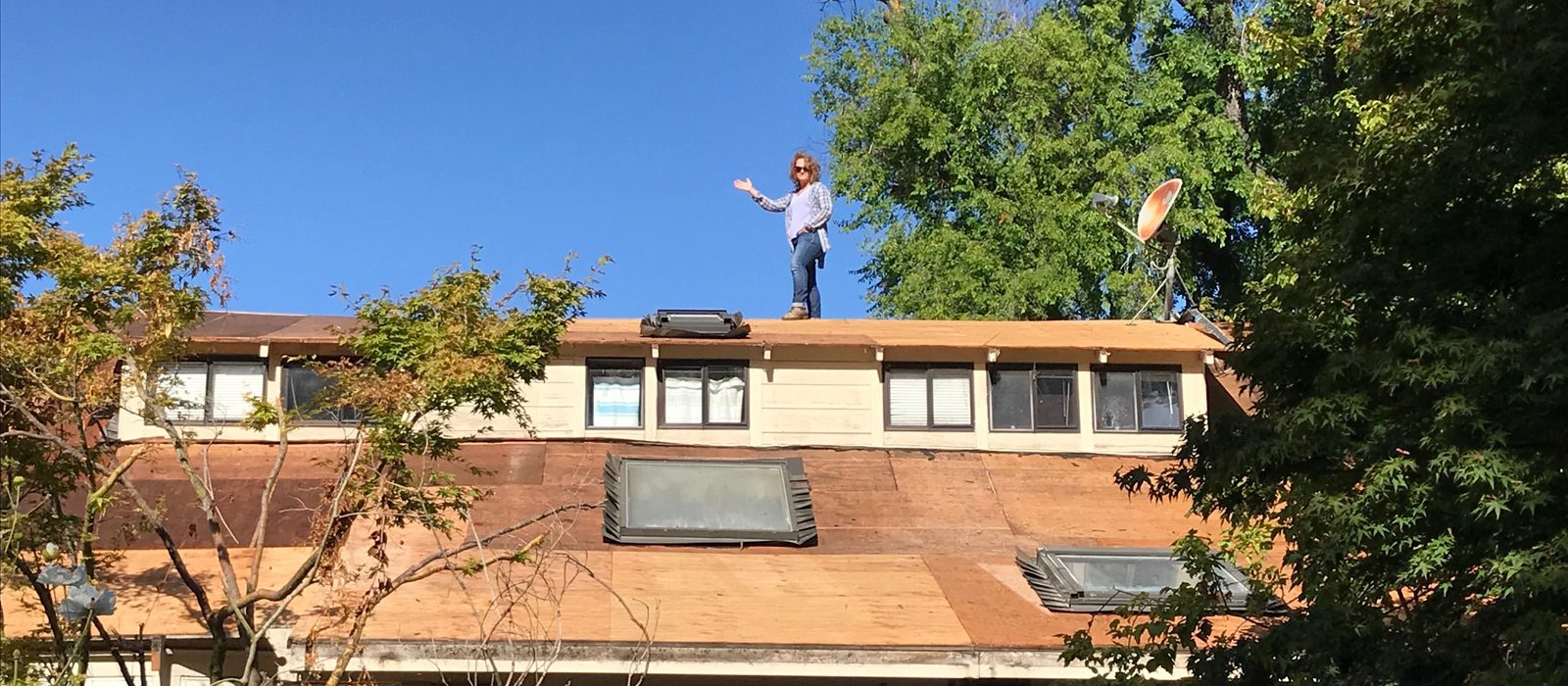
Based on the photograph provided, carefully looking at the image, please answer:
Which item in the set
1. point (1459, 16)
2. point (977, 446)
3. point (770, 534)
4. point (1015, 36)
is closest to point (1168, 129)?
point (1015, 36)

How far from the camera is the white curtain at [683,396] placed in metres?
17.5

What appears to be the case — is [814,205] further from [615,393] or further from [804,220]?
[615,393]

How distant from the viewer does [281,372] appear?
17.2 meters

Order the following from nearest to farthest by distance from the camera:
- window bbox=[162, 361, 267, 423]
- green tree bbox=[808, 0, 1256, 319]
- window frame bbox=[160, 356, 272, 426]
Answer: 1. window frame bbox=[160, 356, 272, 426]
2. window bbox=[162, 361, 267, 423]
3. green tree bbox=[808, 0, 1256, 319]

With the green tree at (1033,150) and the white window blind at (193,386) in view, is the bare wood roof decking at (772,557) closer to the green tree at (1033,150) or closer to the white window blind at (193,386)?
the white window blind at (193,386)

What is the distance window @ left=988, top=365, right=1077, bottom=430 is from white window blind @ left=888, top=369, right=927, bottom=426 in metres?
0.82

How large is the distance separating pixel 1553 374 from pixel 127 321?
31.8 ft

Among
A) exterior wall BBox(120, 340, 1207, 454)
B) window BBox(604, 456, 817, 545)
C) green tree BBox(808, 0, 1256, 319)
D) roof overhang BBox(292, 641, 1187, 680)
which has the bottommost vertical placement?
roof overhang BBox(292, 641, 1187, 680)

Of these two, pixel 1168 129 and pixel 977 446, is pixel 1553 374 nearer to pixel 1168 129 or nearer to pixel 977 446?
pixel 977 446

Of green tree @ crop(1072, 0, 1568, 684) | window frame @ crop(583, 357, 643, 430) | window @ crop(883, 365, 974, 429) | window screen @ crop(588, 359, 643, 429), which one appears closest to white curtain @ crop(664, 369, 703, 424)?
window frame @ crop(583, 357, 643, 430)

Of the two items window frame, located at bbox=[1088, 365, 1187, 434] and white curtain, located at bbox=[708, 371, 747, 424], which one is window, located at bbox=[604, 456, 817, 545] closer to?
white curtain, located at bbox=[708, 371, 747, 424]

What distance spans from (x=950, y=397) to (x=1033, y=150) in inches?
394

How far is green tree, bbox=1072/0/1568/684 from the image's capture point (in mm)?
7770

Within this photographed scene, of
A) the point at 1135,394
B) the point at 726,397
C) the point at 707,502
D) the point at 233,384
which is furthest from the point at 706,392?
the point at 233,384
